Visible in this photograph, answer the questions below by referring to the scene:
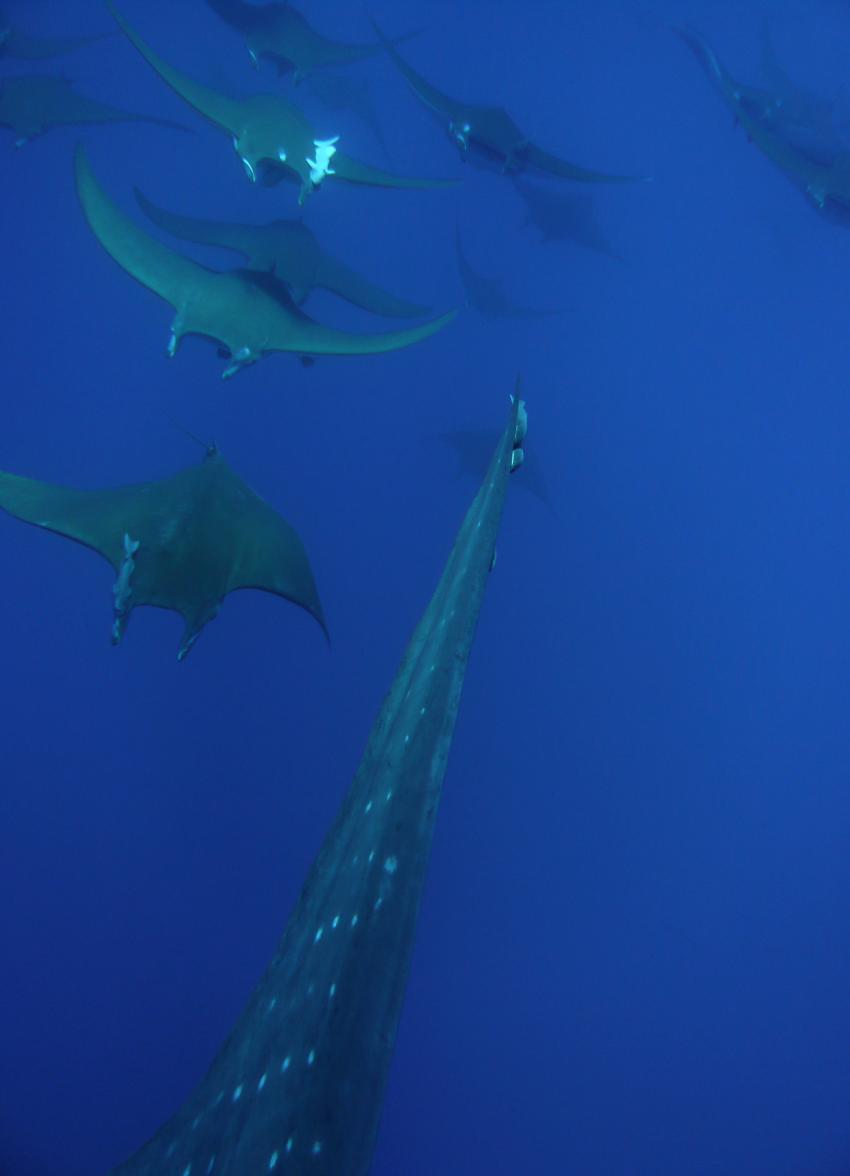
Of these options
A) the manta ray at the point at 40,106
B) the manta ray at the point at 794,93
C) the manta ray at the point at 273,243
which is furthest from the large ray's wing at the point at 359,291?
the manta ray at the point at 794,93

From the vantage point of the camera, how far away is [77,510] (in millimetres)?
4266

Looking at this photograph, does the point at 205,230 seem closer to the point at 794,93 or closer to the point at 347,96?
the point at 347,96

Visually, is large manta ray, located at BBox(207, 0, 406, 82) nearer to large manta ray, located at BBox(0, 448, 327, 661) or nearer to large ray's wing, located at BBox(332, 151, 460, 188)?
large ray's wing, located at BBox(332, 151, 460, 188)

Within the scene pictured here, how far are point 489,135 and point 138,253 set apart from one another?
4222 millimetres

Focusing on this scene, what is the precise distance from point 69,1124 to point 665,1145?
6.68 m

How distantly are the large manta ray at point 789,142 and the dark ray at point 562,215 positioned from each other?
2032 mm

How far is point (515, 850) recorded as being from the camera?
7.58 meters

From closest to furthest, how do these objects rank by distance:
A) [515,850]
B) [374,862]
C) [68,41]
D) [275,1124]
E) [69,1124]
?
[275,1124], [374,862], [69,1124], [515,850], [68,41]

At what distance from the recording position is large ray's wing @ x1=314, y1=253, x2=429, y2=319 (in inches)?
287

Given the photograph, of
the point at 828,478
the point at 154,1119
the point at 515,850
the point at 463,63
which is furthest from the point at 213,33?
the point at 154,1119

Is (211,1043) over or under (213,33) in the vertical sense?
under

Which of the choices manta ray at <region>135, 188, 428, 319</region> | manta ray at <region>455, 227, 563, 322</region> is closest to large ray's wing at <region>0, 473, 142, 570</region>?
manta ray at <region>135, 188, 428, 319</region>

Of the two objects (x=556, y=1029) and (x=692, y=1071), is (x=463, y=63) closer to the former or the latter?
(x=556, y=1029)

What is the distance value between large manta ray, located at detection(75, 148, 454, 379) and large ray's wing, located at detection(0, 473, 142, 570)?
181cm
